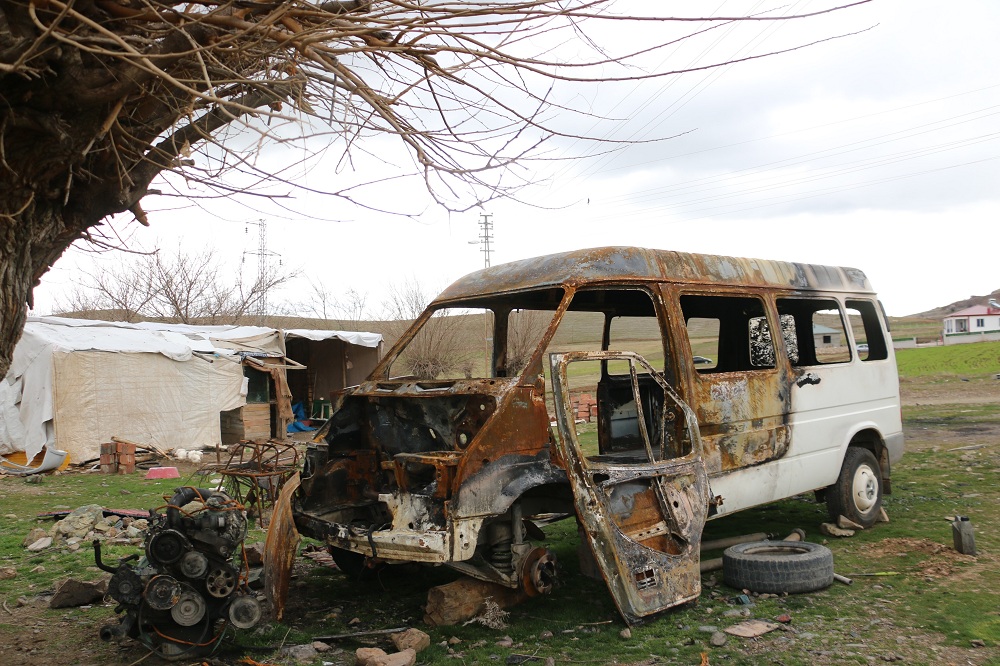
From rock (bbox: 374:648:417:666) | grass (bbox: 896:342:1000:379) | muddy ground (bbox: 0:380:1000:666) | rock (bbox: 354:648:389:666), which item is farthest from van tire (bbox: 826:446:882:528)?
grass (bbox: 896:342:1000:379)

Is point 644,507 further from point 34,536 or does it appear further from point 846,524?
point 34,536

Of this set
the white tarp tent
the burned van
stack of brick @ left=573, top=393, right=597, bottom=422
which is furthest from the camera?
stack of brick @ left=573, top=393, right=597, bottom=422

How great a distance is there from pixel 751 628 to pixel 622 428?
2650 millimetres

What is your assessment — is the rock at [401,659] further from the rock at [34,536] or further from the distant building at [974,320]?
the distant building at [974,320]

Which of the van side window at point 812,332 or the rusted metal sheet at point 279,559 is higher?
the van side window at point 812,332

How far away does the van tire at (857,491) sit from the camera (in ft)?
22.1

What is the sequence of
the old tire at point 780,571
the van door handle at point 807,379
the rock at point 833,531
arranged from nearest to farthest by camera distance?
the old tire at point 780,571
the van door handle at point 807,379
the rock at point 833,531

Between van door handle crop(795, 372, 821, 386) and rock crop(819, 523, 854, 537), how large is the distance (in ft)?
4.60

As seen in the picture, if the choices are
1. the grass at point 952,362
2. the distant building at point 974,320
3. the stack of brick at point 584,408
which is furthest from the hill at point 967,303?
the stack of brick at point 584,408

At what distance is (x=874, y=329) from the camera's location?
7.50 m

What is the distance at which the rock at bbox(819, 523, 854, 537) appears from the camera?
667 cm

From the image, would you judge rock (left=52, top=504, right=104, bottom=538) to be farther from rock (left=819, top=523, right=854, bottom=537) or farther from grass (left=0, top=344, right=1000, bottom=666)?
rock (left=819, top=523, right=854, bottom=537)

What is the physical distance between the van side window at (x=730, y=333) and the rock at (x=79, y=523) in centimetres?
644

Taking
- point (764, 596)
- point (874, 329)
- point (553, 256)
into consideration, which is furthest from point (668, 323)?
point (874, 329)
